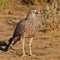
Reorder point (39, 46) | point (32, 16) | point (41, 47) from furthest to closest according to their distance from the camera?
point (39, 46) → point (41, 47) → point (32, 16)

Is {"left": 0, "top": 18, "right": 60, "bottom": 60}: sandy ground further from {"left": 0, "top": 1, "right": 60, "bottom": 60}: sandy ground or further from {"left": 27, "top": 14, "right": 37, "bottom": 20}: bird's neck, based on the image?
{"left": 27, "top": 14, "right": 37, "bottom": 20}: bird's neck

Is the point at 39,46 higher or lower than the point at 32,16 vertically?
lower

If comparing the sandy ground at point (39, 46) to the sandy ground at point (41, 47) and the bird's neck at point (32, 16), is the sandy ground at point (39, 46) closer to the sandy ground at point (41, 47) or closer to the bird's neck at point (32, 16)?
the sandy ground at point (41, 47)

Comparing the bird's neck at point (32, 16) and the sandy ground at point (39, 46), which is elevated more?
the bird's neck at point (32, 16)

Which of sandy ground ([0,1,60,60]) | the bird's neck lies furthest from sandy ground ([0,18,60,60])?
the bird's neck

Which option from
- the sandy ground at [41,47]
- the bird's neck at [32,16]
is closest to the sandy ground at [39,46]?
the sandy ground at [41,47]

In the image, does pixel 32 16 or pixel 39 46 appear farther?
pixel 39 46

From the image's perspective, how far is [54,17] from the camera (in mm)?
13297

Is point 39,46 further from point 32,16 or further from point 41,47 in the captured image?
point 32,16

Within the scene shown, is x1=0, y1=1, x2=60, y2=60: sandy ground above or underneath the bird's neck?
underneath

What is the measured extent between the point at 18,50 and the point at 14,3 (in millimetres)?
7327

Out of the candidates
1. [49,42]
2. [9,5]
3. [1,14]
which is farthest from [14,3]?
[49,42]

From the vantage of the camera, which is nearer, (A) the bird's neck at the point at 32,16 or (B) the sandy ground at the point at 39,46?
(B) the sandy ground at the point at 39,46

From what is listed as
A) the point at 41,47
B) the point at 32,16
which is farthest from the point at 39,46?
the point at 32,16
